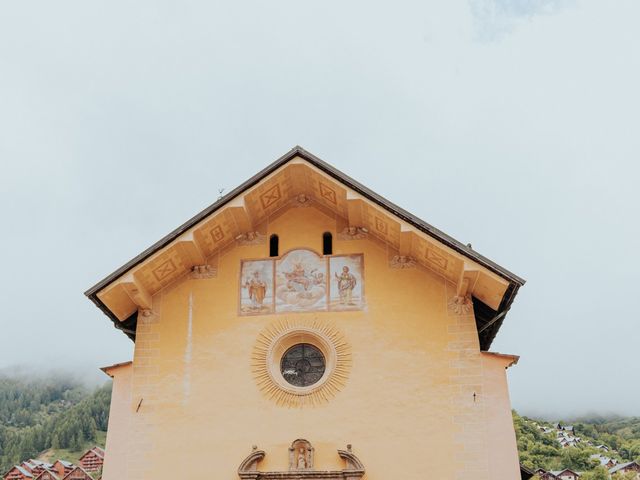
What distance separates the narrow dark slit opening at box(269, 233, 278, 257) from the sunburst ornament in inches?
69.2

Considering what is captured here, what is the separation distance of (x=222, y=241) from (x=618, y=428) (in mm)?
187465

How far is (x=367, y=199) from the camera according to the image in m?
17.3

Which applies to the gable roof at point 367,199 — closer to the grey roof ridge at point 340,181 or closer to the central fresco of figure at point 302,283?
the grey roof ridge at point 340,181

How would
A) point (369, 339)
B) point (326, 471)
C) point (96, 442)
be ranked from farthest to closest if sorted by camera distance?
point (96, 442) < point (369, 339) < point (326, 471)

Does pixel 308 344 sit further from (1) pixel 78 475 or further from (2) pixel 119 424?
(1) pixel 78 475

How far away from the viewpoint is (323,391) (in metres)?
16.9

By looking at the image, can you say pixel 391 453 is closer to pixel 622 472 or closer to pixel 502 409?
pixel 502 409

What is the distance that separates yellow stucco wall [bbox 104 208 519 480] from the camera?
1619 cm

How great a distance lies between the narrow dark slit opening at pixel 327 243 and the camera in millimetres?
18550

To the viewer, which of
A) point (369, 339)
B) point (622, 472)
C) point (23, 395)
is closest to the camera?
point (369, 339)

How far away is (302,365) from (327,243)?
2936 mm

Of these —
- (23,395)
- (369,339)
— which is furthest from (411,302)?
(23,395)

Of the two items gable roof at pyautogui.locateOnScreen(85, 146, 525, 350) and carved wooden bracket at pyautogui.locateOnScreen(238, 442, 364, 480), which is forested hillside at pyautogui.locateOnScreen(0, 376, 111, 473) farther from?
carved wooden bracket at pyautogui.locateOnScreen(238, 442, 364, 480)

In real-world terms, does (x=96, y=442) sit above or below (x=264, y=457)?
above
